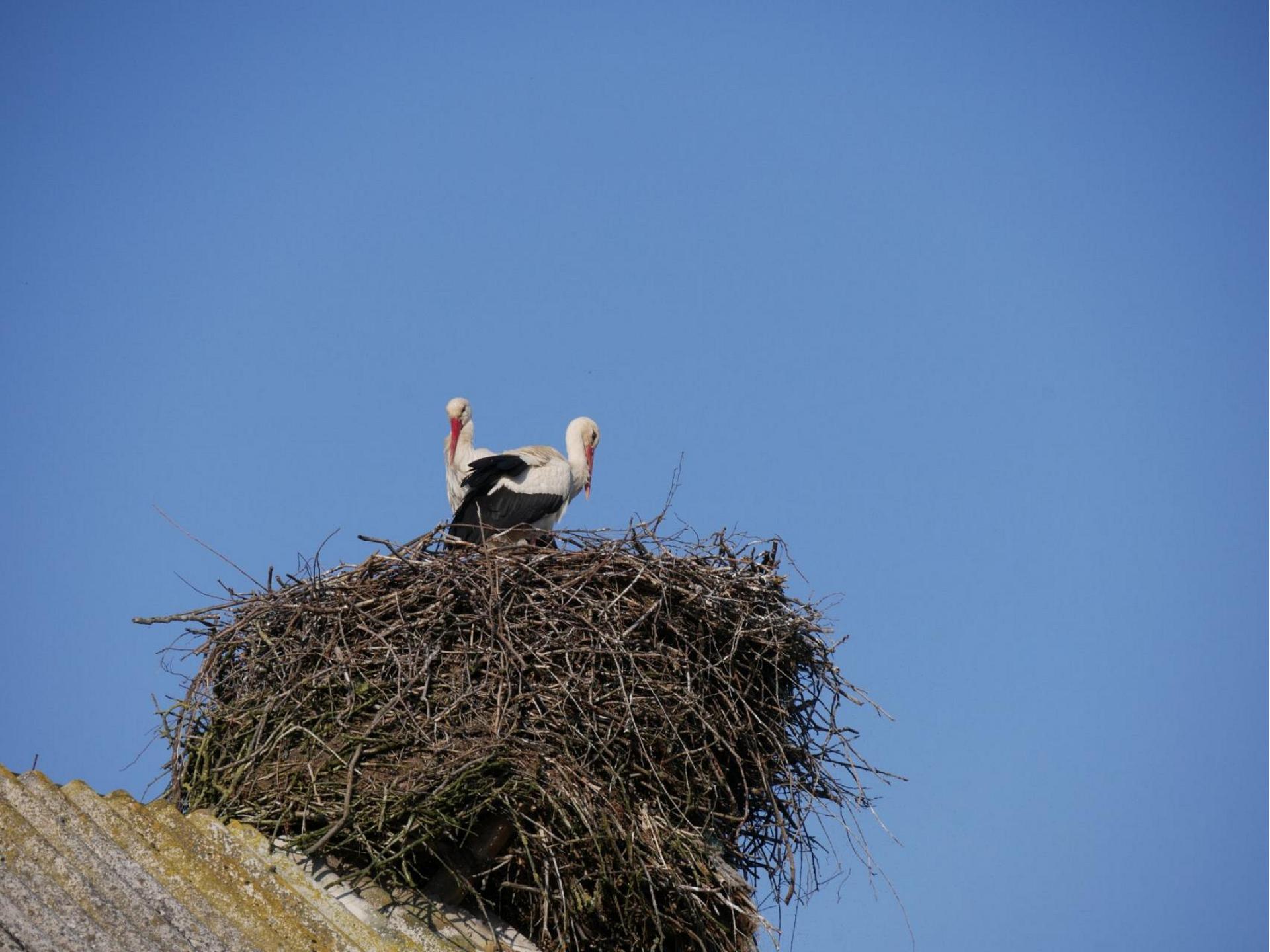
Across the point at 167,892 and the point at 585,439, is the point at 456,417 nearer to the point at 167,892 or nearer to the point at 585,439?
the point at 585,439

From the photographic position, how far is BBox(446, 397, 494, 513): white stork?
28.7 ft

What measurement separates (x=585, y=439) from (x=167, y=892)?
5091 mm

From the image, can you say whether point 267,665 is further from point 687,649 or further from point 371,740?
point 687,649

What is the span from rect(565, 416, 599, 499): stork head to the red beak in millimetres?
706

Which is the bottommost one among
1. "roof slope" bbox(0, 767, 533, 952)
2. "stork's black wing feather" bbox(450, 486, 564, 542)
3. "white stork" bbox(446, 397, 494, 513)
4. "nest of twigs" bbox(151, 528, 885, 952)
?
"roof slope" bbox(0, 767, 533, 952)

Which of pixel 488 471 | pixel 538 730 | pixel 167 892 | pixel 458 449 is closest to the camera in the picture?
pixel 167 892

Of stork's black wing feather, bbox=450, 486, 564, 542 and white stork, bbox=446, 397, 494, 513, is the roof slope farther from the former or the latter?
white stork, bbox=446, 397, 494, 513

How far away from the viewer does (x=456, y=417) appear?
29.2ft

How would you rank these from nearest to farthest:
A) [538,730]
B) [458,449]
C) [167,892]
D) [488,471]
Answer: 1. [167,892]
2. [538,730]
3. [488,471]
4. [458,449]

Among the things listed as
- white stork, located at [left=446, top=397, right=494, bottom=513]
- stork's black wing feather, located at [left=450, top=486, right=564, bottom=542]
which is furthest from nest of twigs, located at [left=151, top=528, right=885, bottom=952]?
white stork, located at [left=446, top=397, right=494, bottom=513]

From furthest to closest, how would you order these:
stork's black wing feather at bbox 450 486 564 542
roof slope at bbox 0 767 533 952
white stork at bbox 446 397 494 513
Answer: white stork at bbox 446 397 494 513, stork's black wing feather at bbox 450 486 564 542, roof slope at bbox 0 767 533 952

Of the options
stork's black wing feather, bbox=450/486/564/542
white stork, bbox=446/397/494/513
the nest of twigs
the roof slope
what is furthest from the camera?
white stork, bbox=446/397/494/513

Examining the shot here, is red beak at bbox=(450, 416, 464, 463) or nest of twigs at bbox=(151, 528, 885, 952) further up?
red beak at bbox=(450, 416, 464, 463)

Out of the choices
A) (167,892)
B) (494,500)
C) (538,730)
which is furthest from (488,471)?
(167,892)
